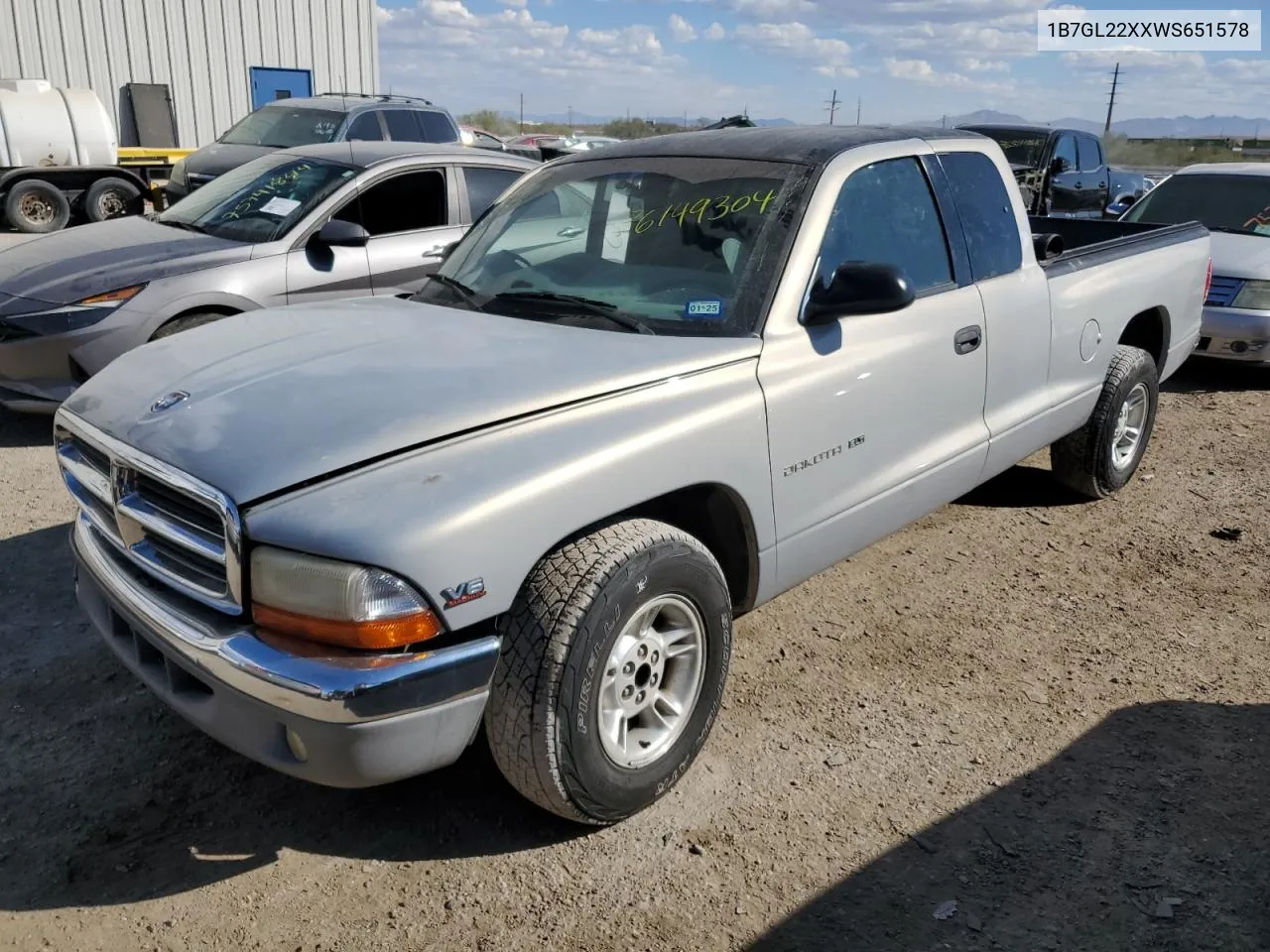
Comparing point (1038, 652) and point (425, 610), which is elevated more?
point (425, 610)

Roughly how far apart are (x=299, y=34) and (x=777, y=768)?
2358 centimetres

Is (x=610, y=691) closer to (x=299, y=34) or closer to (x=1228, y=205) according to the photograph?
(x=1228, y=205)

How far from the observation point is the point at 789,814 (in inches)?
120

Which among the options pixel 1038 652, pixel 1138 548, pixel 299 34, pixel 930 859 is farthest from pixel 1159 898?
Answer: pixel 299 34

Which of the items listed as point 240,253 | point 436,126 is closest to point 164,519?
point 240,253

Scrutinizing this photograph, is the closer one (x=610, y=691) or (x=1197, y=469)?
(x=610, y=691)

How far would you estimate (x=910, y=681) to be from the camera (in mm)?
3818

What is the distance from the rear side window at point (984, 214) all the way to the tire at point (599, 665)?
2.00m

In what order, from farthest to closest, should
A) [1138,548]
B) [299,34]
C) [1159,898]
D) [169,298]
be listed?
[299,34] → [169,298] → [1138,548] → [1159,898]

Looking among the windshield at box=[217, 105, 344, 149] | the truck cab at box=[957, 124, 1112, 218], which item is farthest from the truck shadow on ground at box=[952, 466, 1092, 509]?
the windshield at box=[217, 105, 344, 149]

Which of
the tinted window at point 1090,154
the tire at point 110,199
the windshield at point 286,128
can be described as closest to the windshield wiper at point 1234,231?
the tinted window at point 1090,154

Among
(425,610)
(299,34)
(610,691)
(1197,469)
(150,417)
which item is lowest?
(1197,469)

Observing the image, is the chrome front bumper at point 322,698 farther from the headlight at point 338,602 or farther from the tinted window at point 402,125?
A: the tinted window at point 402,125

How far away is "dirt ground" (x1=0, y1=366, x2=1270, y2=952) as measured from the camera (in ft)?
8.59
